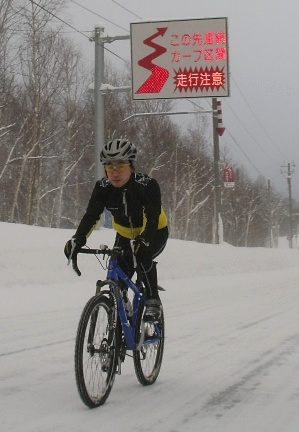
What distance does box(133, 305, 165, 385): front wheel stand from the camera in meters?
4.72

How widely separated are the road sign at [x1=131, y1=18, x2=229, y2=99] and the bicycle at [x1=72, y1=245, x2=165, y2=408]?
53.8 feet

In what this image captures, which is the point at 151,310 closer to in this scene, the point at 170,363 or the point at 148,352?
the point at 148,352

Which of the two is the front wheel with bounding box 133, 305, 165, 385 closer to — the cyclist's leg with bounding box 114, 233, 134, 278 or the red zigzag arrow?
the cyclist's leg with bounding box 114, 233, 134, 278

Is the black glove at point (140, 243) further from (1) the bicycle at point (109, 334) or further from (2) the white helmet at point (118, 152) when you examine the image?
(2) the white helmet at point (118, 152)

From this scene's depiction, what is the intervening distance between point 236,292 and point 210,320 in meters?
5.88

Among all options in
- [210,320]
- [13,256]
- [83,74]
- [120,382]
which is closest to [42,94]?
[83,74]

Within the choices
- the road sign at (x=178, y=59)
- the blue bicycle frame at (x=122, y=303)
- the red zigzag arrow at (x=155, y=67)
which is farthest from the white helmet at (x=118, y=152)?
the red zigzag arrow at (x=155, y=67)

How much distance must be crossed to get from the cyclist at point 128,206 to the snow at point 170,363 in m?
0.79

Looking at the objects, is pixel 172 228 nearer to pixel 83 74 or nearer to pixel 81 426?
pixel 83 74

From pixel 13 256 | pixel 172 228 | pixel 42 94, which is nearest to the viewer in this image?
pixel 13 256

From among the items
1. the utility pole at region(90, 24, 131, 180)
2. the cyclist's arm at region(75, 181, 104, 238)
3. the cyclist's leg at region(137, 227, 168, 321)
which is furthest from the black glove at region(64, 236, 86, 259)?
the utility pole at region(90, 24, 131, 180)

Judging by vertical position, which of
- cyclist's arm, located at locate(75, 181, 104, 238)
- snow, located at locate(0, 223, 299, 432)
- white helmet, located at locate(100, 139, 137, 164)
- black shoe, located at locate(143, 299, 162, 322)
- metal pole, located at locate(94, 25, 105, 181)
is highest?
metal pole, located at locate(94, 25, 105, 181)

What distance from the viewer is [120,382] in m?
4.98

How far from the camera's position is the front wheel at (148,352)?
4719mm
